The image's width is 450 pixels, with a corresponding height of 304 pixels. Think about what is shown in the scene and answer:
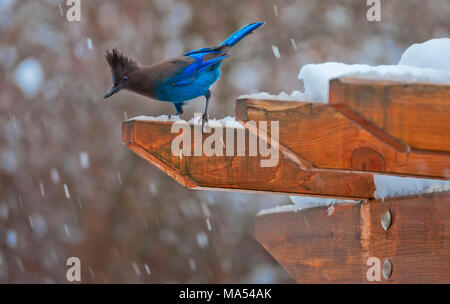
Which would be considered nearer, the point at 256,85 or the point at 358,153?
the point at 358,153

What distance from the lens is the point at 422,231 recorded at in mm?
2258

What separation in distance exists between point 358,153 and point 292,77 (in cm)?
534

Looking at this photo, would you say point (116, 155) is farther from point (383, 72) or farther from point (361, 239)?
point (383, 72)

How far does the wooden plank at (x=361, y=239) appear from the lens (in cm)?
220

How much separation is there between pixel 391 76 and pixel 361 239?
113 cm

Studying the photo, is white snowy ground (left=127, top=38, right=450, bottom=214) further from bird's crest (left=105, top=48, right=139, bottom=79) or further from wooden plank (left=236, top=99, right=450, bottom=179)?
bird's crest (left=105, top=48, right=139, bottom=79)

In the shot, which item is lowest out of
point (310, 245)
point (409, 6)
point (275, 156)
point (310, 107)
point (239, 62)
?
point (310, 245)

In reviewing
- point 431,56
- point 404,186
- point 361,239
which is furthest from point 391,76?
point 361,239

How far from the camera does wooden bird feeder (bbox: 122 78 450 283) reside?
5.13 feet

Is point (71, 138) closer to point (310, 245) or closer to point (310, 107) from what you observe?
point (310, 245)

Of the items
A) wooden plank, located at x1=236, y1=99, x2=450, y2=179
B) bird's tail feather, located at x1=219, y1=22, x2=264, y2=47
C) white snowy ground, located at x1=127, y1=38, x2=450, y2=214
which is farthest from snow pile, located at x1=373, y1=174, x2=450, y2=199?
bird's tail feather, located at x1=219, y1=22, x2=264, y2=47

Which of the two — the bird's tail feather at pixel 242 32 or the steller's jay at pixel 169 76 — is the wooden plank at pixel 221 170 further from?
the bird's tail feather at pixel 242 32

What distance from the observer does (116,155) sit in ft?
24.1

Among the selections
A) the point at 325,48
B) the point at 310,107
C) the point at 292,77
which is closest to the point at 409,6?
the point at 325,48
